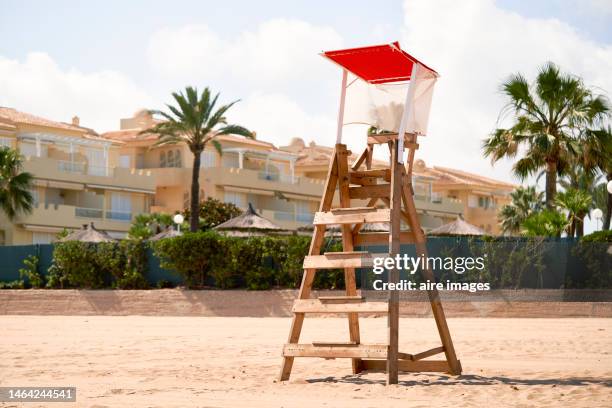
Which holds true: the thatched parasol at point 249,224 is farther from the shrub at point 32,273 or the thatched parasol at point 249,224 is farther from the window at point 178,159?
the window at point 178,159

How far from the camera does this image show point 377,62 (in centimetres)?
1054

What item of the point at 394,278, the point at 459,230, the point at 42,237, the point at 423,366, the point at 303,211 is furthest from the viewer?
the point at 303,211

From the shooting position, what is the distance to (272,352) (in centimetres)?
1419

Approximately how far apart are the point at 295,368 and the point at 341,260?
2.11 meters

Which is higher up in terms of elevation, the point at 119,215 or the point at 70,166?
the point at 70,166

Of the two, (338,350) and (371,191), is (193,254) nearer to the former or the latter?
(371,191)

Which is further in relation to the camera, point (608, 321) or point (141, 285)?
point (141, 285)

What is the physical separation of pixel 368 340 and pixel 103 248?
15.5 m

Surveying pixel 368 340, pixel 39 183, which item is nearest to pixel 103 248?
pixel 368 340

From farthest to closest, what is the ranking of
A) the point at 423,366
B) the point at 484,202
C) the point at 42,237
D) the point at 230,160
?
1. the point at 484,202
2. the point at 230,160
3. the point at 42,237
4. the point at 423,366

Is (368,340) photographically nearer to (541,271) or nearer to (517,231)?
(541,271)

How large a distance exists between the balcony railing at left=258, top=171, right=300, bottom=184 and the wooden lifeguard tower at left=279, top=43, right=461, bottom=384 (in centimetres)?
5169

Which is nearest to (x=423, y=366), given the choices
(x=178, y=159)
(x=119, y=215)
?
(x=119, y=215)

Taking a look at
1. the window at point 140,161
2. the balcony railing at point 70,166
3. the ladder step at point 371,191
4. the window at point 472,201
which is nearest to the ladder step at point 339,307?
the ladder step at point 371,191
